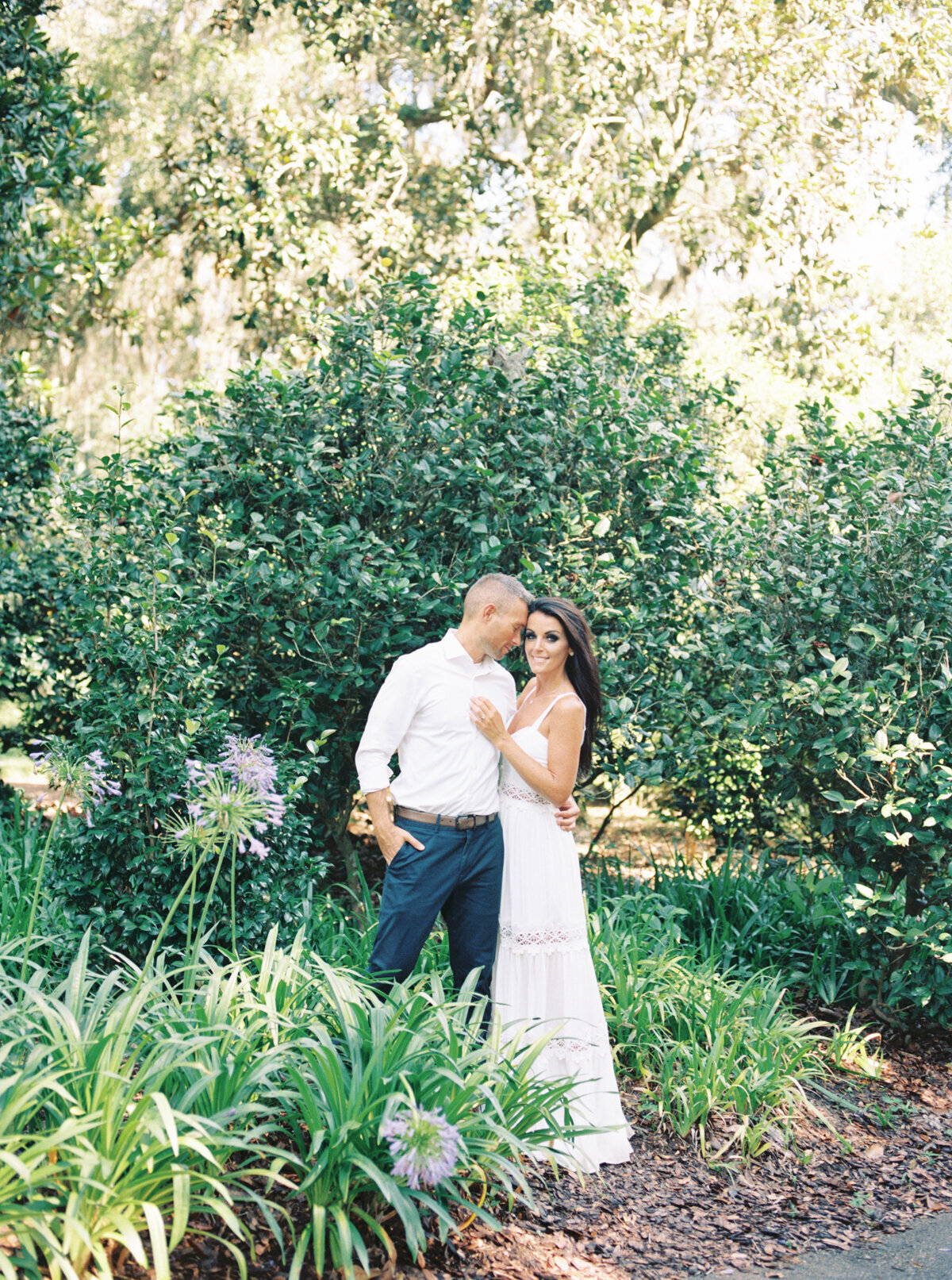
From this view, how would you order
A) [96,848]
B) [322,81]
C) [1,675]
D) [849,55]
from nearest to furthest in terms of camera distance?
[96,848]
[1,675]
[849,55]
[322,81]

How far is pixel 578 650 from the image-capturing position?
4.31 meters

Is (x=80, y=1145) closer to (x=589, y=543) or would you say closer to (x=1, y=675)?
(x=589, y=543)

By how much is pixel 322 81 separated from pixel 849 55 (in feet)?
21.9

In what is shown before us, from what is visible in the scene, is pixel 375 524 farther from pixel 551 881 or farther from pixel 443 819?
pixel 551 881

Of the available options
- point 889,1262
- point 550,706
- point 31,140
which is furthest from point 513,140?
point 889,1262

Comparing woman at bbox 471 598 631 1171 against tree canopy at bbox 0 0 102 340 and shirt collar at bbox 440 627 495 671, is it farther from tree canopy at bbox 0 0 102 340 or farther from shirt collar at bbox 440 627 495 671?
tree canopy at bbox 0 0 102 340

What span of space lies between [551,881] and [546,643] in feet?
3.01

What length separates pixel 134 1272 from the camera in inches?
114

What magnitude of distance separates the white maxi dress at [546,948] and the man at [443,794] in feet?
0.27

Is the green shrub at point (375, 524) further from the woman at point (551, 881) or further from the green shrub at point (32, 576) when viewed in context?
the green shrub at point (32, 576)

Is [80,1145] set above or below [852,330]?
below

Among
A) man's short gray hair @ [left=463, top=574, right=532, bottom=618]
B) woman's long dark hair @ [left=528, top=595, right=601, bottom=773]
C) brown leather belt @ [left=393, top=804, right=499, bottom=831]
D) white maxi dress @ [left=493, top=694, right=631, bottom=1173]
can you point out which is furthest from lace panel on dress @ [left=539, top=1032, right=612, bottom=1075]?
man's short gray hair @ [left=463, top=574, right=532, bottom=618]

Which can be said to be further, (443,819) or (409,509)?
(409,509)

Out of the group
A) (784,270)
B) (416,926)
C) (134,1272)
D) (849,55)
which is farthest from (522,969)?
(849,55)
